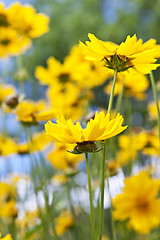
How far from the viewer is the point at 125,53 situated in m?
0.28

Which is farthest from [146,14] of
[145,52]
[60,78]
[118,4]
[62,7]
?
[145,52]

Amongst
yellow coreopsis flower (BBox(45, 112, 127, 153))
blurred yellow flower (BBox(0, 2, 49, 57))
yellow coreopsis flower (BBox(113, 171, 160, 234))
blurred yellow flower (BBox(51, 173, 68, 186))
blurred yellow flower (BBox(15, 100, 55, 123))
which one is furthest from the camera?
blurred yellow flower (BBox(51, 173, 68, 186))

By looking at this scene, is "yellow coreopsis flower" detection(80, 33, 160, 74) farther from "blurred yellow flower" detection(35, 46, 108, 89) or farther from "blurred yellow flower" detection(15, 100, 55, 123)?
"blurred yellow flower" detection(35, 46, 108, 89)

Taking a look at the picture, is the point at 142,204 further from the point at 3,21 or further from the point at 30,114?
the point at 3,21

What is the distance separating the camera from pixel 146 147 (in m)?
0.66

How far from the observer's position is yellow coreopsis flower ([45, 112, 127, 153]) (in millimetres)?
249

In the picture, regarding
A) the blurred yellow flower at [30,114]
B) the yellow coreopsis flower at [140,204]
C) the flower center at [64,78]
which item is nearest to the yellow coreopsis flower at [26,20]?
the flower center at [64,78]

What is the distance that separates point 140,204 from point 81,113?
284 mm

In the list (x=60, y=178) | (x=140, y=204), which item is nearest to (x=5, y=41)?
(x=60, y=178)

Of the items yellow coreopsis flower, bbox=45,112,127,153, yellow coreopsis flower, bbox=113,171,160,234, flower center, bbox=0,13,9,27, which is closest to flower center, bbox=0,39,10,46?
flower center, bbox=0,13,9,27

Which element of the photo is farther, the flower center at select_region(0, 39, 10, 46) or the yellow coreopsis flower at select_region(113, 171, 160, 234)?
the flower center at select_region(0, 39, 10, 46)

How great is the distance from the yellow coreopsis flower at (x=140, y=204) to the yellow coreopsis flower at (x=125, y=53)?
268 millimetres

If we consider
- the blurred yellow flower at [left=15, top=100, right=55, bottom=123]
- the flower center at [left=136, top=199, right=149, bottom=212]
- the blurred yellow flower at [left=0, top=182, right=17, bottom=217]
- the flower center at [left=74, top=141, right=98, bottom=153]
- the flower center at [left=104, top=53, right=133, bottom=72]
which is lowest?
the flower center at [left=136, top=199, right=149, bottom=212]

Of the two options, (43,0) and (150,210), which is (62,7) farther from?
(150,210)
